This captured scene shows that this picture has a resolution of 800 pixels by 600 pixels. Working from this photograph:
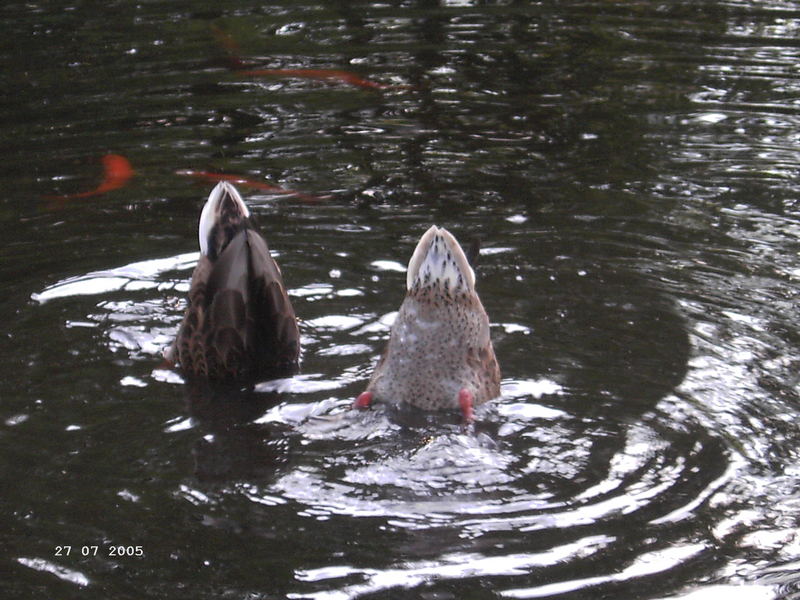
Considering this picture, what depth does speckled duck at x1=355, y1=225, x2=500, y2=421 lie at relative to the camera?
556 cm

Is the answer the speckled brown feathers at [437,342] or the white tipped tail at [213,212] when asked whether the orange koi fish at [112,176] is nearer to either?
the white tipped tail at [213,212]

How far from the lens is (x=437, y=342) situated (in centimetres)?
567

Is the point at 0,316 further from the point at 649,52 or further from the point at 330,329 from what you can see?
the point at 649,52

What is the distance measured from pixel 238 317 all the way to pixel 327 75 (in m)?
4.82

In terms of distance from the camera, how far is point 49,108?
988 cm

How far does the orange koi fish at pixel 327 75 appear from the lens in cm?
1016

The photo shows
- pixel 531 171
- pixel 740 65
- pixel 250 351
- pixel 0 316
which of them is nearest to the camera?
pixel 250 351

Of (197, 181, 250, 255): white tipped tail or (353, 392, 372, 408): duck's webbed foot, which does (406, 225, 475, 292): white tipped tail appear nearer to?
(353, 392, 372, 408): duck's webbed foot

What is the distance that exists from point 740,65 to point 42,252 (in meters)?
6.38

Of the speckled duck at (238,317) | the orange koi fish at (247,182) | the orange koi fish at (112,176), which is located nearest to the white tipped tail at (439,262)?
the speckled duck at (238,317)

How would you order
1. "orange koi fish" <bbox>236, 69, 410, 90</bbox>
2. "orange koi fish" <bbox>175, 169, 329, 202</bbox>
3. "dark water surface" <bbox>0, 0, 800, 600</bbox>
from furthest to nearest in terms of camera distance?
"orange koi fish" <bbox>236, 69, 410, 90</bbox> → "orange koi fish" <bbox>175, 169, 329, 202</bbox> → "dark water surface" <bbox>0, 0, 800, 600</bbox>

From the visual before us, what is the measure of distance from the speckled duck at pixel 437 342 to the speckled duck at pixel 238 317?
611 mm

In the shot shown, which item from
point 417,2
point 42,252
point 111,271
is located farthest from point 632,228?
point 417,2

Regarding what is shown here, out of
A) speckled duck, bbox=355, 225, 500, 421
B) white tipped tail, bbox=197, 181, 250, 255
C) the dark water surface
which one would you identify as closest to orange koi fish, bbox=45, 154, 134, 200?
the dark water surface
